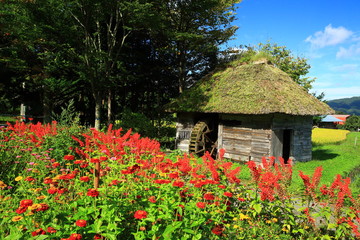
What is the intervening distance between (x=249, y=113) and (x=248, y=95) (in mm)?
1384

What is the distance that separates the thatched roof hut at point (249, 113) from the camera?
34.8 feet

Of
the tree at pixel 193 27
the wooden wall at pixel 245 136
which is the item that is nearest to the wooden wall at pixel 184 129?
the wooden wall at pixel 245 136

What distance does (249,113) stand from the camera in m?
10.3

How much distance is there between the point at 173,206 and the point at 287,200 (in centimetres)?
205

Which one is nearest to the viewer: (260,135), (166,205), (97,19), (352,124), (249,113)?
(166,205)

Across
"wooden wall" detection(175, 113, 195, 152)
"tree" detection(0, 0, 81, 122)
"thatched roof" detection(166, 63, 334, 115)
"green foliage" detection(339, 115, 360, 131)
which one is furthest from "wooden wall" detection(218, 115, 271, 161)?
"green foliage" detection(339, 115, 360, 131)

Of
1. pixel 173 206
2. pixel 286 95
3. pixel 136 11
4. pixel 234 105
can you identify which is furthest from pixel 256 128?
pixel 173 206

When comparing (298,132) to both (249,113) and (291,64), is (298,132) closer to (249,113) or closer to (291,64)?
(249,113)

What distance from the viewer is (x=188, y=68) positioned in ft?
63.9

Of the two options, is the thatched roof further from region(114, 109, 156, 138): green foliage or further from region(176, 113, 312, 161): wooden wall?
region(114, 109, 156, 138): green foliage

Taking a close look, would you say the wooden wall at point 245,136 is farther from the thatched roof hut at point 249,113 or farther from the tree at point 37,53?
the tree at point 37,53

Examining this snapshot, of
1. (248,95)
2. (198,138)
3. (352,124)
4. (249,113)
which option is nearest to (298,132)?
(248,95)

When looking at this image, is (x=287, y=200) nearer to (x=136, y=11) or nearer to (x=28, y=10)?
(x=136, y=11)

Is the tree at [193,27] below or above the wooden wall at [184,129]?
above
